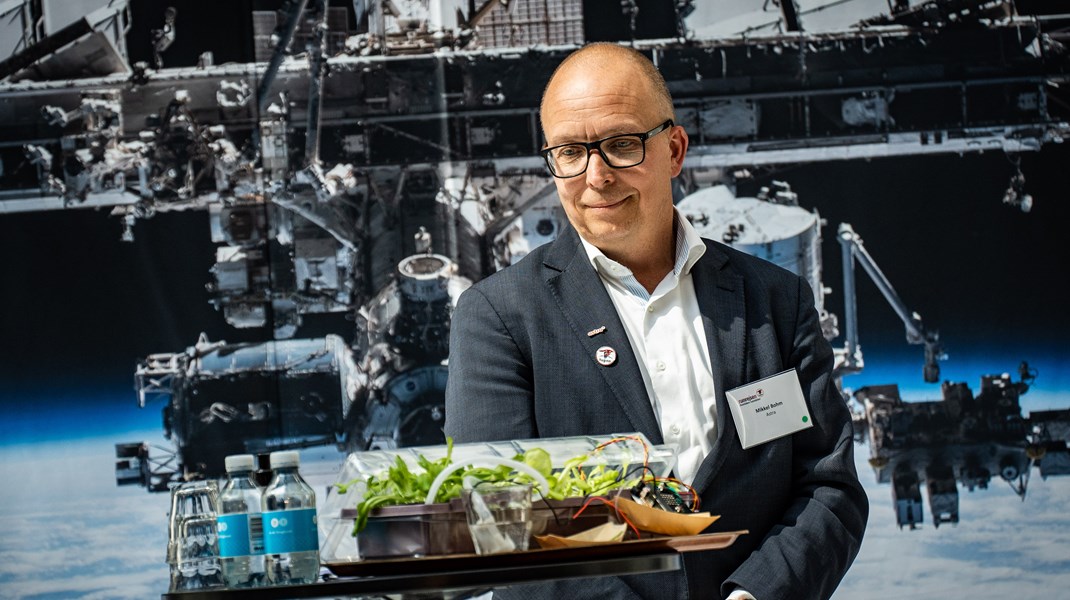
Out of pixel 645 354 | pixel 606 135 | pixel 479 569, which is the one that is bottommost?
pixel 479 569

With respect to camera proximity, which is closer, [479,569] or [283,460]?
[479,569]

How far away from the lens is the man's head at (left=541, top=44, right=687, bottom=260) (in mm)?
1881

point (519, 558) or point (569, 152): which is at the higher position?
point (569, 152)

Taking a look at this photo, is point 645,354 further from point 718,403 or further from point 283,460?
point 283,460

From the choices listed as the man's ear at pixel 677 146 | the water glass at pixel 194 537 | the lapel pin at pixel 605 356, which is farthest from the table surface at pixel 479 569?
the man's ear at pixel 677 146

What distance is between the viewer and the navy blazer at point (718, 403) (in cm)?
185

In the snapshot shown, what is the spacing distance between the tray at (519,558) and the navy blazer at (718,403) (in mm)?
448

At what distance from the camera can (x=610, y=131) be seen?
1887 millimetres

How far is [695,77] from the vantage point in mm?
5012

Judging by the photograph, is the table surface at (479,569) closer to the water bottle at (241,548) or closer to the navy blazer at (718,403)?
the water bottle at (241,548)

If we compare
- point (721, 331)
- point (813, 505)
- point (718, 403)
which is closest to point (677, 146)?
point (721, 331)

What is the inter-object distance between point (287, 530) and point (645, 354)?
0.76 m

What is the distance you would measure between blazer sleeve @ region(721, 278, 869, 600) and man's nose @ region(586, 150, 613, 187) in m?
0.44

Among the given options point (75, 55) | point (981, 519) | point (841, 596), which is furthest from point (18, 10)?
point (981, 519)
